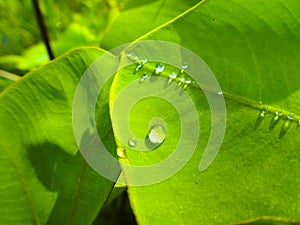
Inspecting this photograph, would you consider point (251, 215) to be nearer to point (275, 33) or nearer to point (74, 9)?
point (275, 33)

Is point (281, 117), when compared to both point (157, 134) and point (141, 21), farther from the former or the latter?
point (141, 21)

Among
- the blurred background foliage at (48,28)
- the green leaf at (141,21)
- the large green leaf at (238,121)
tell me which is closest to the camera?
the large green leaf at (238,121)

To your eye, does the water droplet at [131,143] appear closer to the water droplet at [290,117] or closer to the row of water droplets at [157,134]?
the row of water droplets at [157,134]

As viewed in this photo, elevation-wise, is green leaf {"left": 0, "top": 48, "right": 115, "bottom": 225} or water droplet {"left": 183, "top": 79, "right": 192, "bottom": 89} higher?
water droplet {"left": 183, "top": 79, "right": 192, "bottom": 89}

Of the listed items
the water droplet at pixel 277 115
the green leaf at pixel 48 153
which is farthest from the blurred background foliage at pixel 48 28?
the water droplet at pixel 277 115

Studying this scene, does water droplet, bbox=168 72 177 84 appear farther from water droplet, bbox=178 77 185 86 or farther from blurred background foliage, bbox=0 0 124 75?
blurred background foliage, bbox=0 0 124 75

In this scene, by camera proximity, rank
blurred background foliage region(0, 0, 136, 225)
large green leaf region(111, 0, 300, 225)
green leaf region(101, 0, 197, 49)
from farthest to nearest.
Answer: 1. blurred background foliage region(0, 0, 136, 225)
2. green leaf region(101, 0, 197, 49)
3. large green leaf region(111, 0, 300, 225)

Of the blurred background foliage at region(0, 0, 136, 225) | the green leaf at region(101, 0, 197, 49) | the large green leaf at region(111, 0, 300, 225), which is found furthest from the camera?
the blurred background foliage at region(0, 0, 136, 225)

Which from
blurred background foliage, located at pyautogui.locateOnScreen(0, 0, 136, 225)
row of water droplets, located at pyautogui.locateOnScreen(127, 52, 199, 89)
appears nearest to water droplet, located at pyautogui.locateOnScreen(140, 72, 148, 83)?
row of water droplets, located at pyautogui.locateOnScreen(127, 52, 199, 89)
